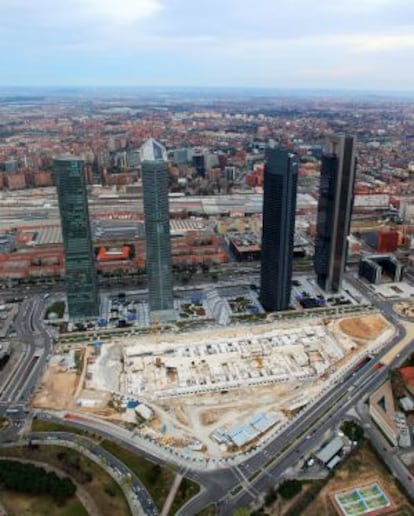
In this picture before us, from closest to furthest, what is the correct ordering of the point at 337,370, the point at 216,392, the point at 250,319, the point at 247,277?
the point at 216,392, the point at 337,370, the point at 250,319, the point at 247,277

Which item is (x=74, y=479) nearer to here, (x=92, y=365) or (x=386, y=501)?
(x=92, y=365)

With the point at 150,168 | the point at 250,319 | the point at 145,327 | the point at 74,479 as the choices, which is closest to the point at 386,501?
the point at 74,479

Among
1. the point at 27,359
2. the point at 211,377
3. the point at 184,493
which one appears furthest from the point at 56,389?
the point at 184,493

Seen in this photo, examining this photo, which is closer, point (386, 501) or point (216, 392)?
point (386, 501)

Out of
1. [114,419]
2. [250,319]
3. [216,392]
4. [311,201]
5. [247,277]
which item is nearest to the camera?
[114,419]

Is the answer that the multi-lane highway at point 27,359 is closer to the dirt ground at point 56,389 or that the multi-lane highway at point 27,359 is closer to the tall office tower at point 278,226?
the dirt ground at point 56,389

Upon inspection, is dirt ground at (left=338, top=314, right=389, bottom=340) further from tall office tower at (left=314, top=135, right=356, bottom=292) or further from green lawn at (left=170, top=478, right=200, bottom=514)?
green lawn at (left=170, top=478, right=200, bottom=514)

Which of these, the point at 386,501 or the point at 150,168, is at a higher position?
the point at 150,168
